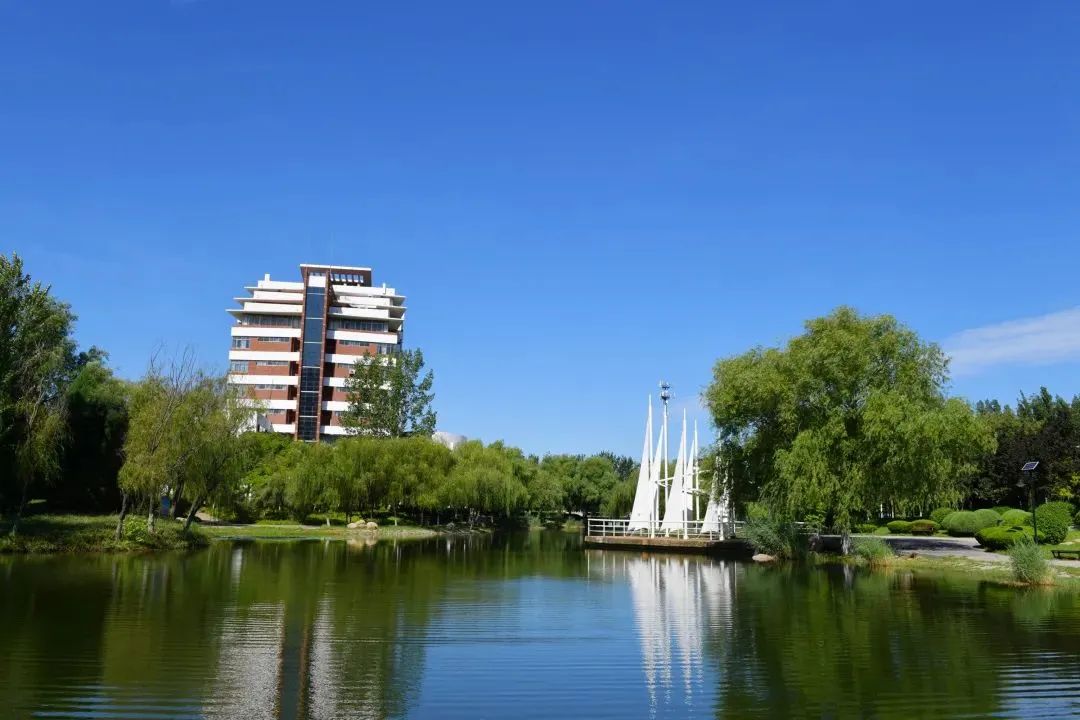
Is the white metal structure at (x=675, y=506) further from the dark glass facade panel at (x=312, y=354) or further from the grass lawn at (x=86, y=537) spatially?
the dark glass facade panel at (x=312, y=354)

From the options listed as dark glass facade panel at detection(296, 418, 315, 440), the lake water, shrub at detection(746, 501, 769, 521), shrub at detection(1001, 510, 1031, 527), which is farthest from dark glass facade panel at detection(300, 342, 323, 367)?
shrub at detection(1001, 510, 1031, 527)

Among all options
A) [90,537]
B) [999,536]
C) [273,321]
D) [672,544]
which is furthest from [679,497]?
[273,321]

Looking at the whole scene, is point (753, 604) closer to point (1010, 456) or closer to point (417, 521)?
point (1010, 456)

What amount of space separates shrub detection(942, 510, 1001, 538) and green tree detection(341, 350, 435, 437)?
46621 mm

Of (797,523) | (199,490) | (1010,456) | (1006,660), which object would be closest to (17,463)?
(199,490)

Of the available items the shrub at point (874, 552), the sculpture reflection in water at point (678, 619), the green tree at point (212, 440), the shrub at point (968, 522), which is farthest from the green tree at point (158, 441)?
the shrub at point (968, 522)

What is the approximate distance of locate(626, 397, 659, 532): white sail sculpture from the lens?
172 feet

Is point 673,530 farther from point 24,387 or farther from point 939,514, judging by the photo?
point 24,387

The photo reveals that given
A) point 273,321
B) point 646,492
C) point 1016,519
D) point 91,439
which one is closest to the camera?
point 1016,519

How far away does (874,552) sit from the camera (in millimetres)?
34750

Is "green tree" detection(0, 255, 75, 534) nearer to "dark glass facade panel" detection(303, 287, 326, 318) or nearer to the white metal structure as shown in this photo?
the white metal structure

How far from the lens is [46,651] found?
13.7 meters

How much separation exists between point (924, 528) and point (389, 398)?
156ft

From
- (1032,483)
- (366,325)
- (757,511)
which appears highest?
(366,325)
